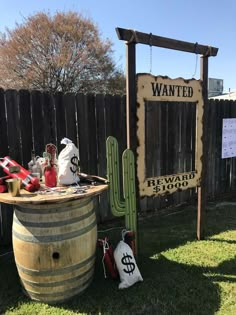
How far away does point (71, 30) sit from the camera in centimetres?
1772

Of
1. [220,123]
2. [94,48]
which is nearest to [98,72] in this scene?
[94,48]

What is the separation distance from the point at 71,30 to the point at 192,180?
1630cm

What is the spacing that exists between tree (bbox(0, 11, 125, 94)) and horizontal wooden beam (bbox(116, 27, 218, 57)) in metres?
14.2

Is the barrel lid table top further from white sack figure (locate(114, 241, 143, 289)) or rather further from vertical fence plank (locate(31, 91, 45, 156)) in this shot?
vertical fence plank (locate(31, 91, 45, 156))

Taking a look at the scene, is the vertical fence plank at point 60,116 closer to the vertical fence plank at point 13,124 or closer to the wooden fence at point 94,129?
the wooden fence at point 94,129

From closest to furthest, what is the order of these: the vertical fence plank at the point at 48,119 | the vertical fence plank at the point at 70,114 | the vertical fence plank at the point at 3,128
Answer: the vertical fence plank at the point at 3,128, the vertical fence plank at the point at 48,119, the vertical fence plank at the point at 70,114

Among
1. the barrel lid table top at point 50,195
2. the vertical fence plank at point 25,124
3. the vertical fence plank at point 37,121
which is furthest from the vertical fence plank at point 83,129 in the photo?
the barrel lid table top at point 50,195

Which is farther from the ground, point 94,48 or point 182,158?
point 94,48

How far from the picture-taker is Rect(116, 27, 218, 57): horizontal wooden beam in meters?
2.96

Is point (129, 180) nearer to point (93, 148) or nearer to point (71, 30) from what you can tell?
point (93, 148)

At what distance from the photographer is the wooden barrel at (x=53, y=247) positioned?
2443 mm

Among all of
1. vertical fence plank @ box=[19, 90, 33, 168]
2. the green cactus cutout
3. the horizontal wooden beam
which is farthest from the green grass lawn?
the horizontal wooden beam

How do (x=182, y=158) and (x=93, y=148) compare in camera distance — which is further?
(x=182, y=158)

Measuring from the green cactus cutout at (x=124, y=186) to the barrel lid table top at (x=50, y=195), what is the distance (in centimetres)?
32
